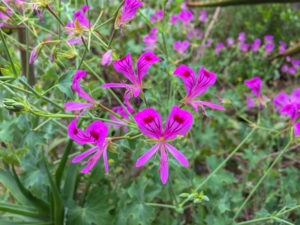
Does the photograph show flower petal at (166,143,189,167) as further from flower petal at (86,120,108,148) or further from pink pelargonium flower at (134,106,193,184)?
flower petal at (86,120,108,148)

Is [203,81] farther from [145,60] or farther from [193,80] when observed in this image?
[145,60]

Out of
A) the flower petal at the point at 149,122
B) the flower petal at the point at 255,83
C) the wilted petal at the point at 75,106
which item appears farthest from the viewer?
the flower petal at the point at 255,83

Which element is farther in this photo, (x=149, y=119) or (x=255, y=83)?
(x=255, y=83)

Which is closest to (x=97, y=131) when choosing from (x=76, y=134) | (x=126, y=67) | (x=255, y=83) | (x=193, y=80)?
(x=76, y=134)

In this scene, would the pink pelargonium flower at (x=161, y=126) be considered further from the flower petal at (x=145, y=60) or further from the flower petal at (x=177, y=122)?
the flower petal at (x=145, y=60)

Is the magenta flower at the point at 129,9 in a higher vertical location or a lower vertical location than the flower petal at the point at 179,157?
higher

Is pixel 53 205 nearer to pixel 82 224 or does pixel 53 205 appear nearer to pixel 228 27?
pixel 82 224

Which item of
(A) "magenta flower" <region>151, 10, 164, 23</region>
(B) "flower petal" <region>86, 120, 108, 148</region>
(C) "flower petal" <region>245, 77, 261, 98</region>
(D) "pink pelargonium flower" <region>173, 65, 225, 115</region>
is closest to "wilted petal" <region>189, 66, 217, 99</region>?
(D) "pink pelargonium flower" <region>173, 65, 225, 115</region>

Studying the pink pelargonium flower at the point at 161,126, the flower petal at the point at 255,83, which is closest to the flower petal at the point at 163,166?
the pink pelargonium flower at the point at 161,126
